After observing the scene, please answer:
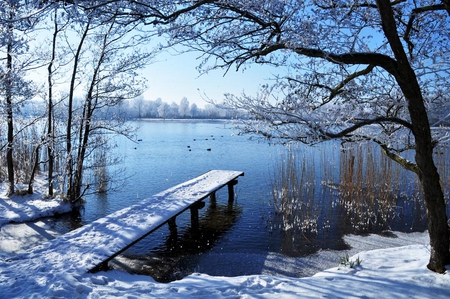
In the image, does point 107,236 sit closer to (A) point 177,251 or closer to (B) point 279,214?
(A) point 177,251

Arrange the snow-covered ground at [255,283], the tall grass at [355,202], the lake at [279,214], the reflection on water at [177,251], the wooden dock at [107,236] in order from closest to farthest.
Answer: the snow-covered ground at [255,283] < the wooden dock at [107,236] < the reflection on water at [177,251] < the lake at [279,214] < the tall grass at [355,202]

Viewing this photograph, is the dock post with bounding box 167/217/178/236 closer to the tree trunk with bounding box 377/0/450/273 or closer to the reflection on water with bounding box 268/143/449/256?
the reflection on water with bounding box 268/143/449/256

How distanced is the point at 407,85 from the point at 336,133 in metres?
0.74

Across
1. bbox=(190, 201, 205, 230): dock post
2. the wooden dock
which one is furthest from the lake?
the wooden dock

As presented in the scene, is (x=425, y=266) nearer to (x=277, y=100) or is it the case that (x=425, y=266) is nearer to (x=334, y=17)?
(x=277, y=100)

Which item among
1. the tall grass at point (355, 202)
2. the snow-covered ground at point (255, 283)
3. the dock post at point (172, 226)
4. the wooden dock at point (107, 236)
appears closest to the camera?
the snow-covered ground at point (255, 283)

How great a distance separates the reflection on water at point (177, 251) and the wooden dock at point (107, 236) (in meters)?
0.35

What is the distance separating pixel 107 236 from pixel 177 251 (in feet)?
4.36

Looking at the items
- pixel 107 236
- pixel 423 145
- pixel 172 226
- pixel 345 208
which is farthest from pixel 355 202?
pixel 107 236

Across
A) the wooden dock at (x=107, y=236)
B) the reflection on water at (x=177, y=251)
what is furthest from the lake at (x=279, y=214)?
the wooden dock at (x=107, y=236)

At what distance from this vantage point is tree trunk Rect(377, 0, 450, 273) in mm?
3039

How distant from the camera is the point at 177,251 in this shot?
5586 millimetres

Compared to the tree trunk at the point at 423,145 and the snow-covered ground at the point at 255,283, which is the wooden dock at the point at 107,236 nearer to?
the snow-covered ground at the point at 255,283

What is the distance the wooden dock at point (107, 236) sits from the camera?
3797 millimetres
